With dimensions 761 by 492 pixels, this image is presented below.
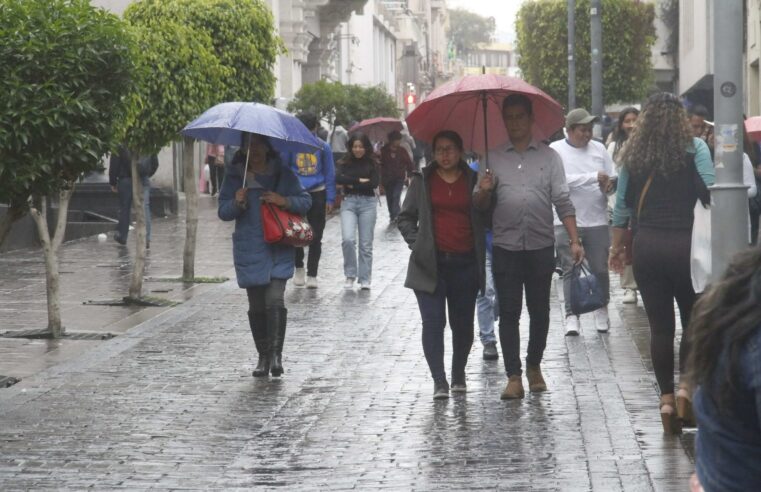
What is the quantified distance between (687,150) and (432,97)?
1865mm

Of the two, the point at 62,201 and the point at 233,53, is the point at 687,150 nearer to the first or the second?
the point at 62,201

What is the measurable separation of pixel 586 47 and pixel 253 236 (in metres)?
40.6

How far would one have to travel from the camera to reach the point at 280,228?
9.84 metres

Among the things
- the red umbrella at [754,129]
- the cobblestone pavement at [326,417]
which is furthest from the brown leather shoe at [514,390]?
the red umbrella at [754,129]

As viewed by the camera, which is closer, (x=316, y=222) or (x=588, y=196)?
(x=588, y=196)

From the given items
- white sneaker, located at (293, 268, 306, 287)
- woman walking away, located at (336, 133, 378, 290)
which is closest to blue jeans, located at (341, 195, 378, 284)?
woman walking away, located at (336, 133, 378, 290)

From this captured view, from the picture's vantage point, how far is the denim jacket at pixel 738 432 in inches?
103

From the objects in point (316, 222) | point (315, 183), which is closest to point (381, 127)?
point (316, 222)

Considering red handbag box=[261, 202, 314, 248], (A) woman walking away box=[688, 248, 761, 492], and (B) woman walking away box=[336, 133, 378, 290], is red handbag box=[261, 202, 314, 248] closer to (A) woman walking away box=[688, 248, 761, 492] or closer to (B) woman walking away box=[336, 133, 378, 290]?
(B) woman walking away box=[336, 133, 378, 290]

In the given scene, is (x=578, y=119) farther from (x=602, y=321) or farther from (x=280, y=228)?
(x=280, y=228)

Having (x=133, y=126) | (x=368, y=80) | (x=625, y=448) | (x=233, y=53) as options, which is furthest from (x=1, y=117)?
(x=368, y=80)

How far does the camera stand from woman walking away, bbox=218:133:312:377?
9.88m

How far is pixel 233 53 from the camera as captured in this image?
1789cm

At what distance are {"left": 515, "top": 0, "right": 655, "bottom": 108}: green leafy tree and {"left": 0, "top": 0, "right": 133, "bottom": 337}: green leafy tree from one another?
127 ft
